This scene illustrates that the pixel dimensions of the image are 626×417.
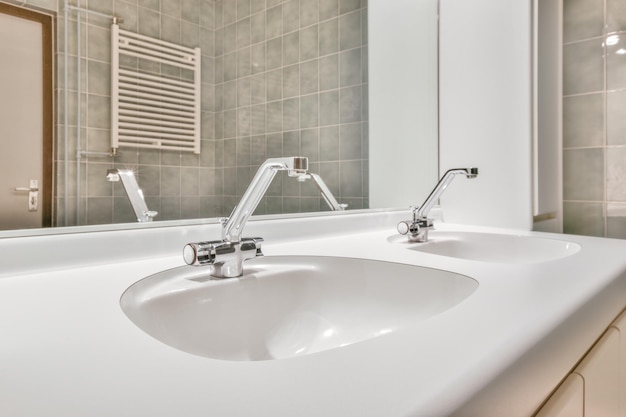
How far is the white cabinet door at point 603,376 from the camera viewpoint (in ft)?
1.93

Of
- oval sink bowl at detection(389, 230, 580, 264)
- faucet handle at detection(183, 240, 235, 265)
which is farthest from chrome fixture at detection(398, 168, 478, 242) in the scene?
faucet handle at detection(183, 240, 235, 265)

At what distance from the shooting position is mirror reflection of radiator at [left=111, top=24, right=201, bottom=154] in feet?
2.82

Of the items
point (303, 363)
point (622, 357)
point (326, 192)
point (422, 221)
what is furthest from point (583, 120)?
point (303, 363)

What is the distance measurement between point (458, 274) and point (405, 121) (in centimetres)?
114

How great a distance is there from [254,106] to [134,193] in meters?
0.40

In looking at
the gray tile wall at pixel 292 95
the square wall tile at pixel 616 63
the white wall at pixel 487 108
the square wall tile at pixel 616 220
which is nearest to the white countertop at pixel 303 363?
the gray tile wall at pixel 292 95

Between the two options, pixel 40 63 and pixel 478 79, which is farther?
pixel 478 79

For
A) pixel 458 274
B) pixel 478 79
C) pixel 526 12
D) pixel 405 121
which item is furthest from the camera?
pixel 405 121

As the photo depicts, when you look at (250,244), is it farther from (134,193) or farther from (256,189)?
(134,193)

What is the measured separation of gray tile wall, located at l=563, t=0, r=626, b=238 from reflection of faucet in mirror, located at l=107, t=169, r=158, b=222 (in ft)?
5.57

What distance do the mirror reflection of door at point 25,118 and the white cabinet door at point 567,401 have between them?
816 millimetres

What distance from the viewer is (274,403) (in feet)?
0.90

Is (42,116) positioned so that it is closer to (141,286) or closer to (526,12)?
(141,286)

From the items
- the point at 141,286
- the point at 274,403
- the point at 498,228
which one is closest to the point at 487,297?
the point at 274,403
